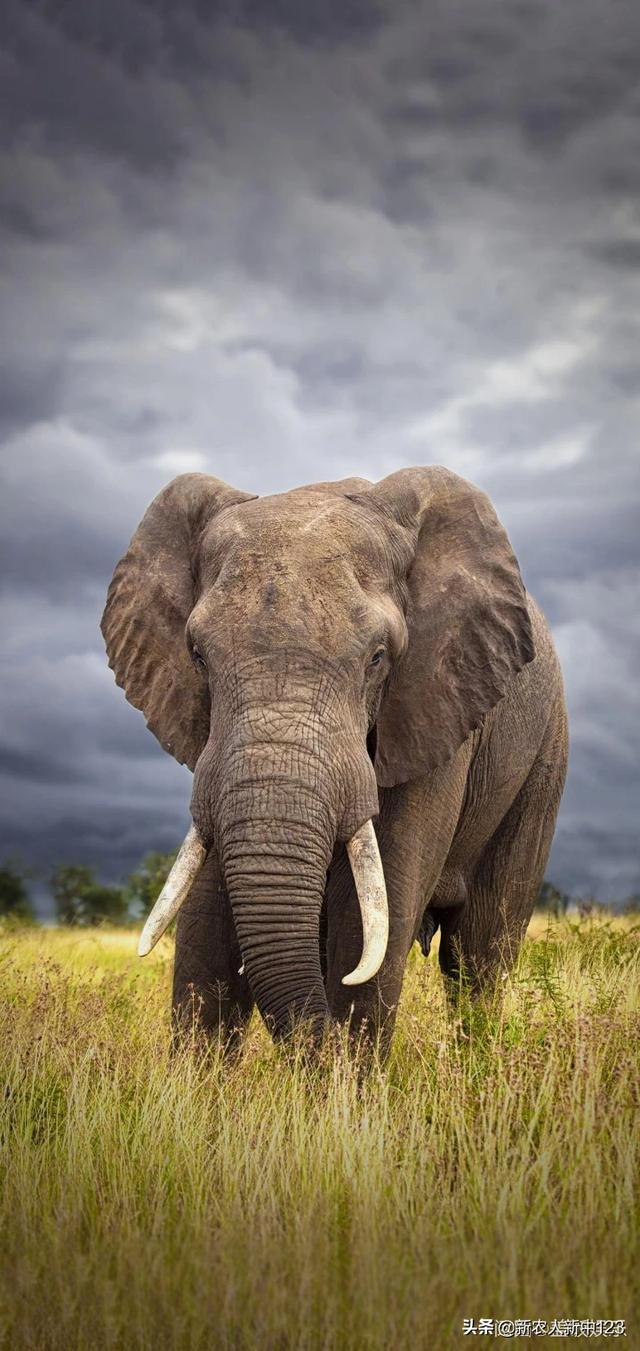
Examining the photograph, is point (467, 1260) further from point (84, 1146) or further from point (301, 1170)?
point (84, 1146)

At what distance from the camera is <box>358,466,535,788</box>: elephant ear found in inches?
303

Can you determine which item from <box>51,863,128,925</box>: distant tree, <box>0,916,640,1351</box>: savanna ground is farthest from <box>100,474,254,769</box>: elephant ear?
<box>51,863,128,925</box>: distant tree

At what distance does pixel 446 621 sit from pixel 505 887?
3.72 m

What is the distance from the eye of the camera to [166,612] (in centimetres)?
797

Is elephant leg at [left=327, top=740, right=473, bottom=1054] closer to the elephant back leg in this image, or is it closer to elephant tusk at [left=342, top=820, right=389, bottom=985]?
elephant tusk at [left=342, top=820, right=389, bottom=985]

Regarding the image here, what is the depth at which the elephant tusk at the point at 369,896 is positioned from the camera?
6.40 metres

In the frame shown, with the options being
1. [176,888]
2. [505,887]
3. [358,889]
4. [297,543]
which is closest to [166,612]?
[297,543]

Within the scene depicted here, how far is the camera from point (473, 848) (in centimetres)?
977

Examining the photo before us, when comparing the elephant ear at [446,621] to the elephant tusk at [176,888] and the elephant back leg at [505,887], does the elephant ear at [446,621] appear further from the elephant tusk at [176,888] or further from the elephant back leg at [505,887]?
the elephant back leg at [505,887]

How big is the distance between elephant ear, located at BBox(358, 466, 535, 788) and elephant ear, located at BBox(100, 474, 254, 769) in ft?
3.48

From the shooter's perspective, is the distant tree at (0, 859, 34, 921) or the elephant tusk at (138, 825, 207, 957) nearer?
the elephant tusk at (138, 825, 207, 957)

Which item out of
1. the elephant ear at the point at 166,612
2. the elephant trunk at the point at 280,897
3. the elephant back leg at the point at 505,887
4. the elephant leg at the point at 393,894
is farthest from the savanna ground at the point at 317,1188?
the elephant back leg at the point at 505,887

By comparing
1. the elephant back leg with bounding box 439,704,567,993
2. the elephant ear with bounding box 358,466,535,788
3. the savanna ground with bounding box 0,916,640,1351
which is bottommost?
the savanna ground with bounding box 0,916,640,1351

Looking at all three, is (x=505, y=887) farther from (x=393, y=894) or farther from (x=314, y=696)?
(x=314, y=696)
